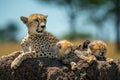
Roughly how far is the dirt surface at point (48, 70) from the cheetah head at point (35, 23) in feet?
1.66

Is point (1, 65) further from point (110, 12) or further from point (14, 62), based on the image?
point (110, 12)

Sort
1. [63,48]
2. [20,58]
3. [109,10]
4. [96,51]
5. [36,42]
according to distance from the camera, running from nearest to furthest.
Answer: [20,58] → [36,42] → [63,48] → [96,51] → [109,10]

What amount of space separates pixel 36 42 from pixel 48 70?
1.72 feet

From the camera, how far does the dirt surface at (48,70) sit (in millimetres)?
8727

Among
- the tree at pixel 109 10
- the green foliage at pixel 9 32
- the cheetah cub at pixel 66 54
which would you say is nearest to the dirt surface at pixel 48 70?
the cheetah cub at pixel 66 54

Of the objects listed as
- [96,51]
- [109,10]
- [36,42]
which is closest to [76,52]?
[96,51]

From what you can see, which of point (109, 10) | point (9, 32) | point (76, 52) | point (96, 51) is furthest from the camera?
point (9, 32)

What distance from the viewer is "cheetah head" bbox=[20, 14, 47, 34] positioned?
27.8 ft

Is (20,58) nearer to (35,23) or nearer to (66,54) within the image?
(35,23)

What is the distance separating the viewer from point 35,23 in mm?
8539

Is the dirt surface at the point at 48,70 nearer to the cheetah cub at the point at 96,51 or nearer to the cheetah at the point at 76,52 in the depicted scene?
the cheetah at the point at 76,52

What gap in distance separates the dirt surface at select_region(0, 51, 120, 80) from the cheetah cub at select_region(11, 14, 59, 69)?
0.38ft

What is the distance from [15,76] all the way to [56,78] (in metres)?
0.71

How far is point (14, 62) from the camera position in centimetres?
857
